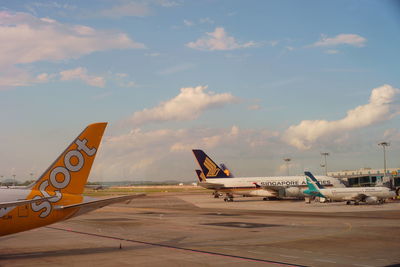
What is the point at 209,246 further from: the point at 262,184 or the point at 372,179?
the point at 372,179

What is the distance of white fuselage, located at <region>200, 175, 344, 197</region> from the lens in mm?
95750

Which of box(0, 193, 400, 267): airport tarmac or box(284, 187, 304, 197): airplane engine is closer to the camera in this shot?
box(0, 193, 400, 267): airport tarmac

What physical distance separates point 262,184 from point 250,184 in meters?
2.71

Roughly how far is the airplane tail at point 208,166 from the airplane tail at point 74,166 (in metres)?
74.5

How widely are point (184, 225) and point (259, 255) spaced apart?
62.8 ft

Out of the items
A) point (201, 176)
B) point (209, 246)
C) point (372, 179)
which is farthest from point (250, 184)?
point (372, 179)

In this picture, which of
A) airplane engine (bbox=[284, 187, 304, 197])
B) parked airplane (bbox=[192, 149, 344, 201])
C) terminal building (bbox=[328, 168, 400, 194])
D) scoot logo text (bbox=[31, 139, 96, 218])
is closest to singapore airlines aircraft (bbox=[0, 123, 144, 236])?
scoot logo text (bbox=[31, 139, 96, 218])

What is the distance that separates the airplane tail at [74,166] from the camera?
24.4 meters

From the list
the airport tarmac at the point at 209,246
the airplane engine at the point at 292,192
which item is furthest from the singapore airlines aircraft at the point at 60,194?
the airplane engine at the point at 292,192

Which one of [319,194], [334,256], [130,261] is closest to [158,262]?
[130,261]

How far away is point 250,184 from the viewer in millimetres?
97250

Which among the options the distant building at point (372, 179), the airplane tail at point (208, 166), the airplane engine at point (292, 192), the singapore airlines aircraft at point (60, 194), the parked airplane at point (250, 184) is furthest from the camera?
the distant building at point (372, 179)

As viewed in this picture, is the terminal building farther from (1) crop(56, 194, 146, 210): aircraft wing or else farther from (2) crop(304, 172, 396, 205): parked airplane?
(1) crop(56, 194, 146, 210): aircraft wing

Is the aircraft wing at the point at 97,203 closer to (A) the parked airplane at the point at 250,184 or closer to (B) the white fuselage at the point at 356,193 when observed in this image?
(B) the white fuselage at the point at 356,193
